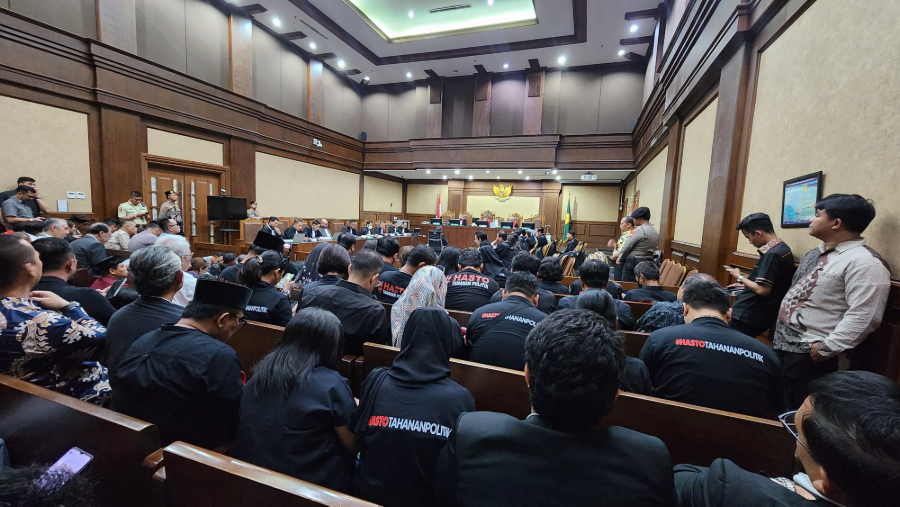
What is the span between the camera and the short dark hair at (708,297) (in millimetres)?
1564

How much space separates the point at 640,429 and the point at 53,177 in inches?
307

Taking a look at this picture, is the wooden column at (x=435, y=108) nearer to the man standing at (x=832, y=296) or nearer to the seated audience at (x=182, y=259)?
the seated audience at (x=182, y=259)

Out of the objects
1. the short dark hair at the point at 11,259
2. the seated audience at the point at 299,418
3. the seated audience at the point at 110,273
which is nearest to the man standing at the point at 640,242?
the seated audience at the point at 299,418

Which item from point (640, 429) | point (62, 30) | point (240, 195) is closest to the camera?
point (640, 429)

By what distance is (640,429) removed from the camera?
1215mm

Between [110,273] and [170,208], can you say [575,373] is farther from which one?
[170,208]

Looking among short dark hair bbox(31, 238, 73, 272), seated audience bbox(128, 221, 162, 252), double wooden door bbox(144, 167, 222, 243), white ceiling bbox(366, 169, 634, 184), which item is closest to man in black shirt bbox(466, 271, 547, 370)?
short dark hair bbox(31, 238, 73, 272)

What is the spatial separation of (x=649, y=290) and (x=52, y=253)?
3756 mm

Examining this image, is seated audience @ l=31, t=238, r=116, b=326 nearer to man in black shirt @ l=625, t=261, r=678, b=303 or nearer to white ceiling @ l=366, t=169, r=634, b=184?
man in black shirt @ l=625, t=261, r=678, b=303

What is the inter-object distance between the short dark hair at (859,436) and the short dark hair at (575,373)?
0.33m

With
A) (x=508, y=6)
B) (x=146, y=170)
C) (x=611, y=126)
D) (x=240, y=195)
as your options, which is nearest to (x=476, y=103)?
(x=508, y=6)

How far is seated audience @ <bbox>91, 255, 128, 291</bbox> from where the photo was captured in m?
2.72

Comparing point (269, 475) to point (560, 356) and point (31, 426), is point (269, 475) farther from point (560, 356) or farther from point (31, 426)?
point (31, 426)

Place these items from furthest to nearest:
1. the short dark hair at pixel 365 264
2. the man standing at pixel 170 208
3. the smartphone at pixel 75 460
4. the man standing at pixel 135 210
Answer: the man standing at pixel 170 208 < the man standing at pixel 135 210 < the short dark hair at pixel 365 264 < the smartphone at pixel 75 460
